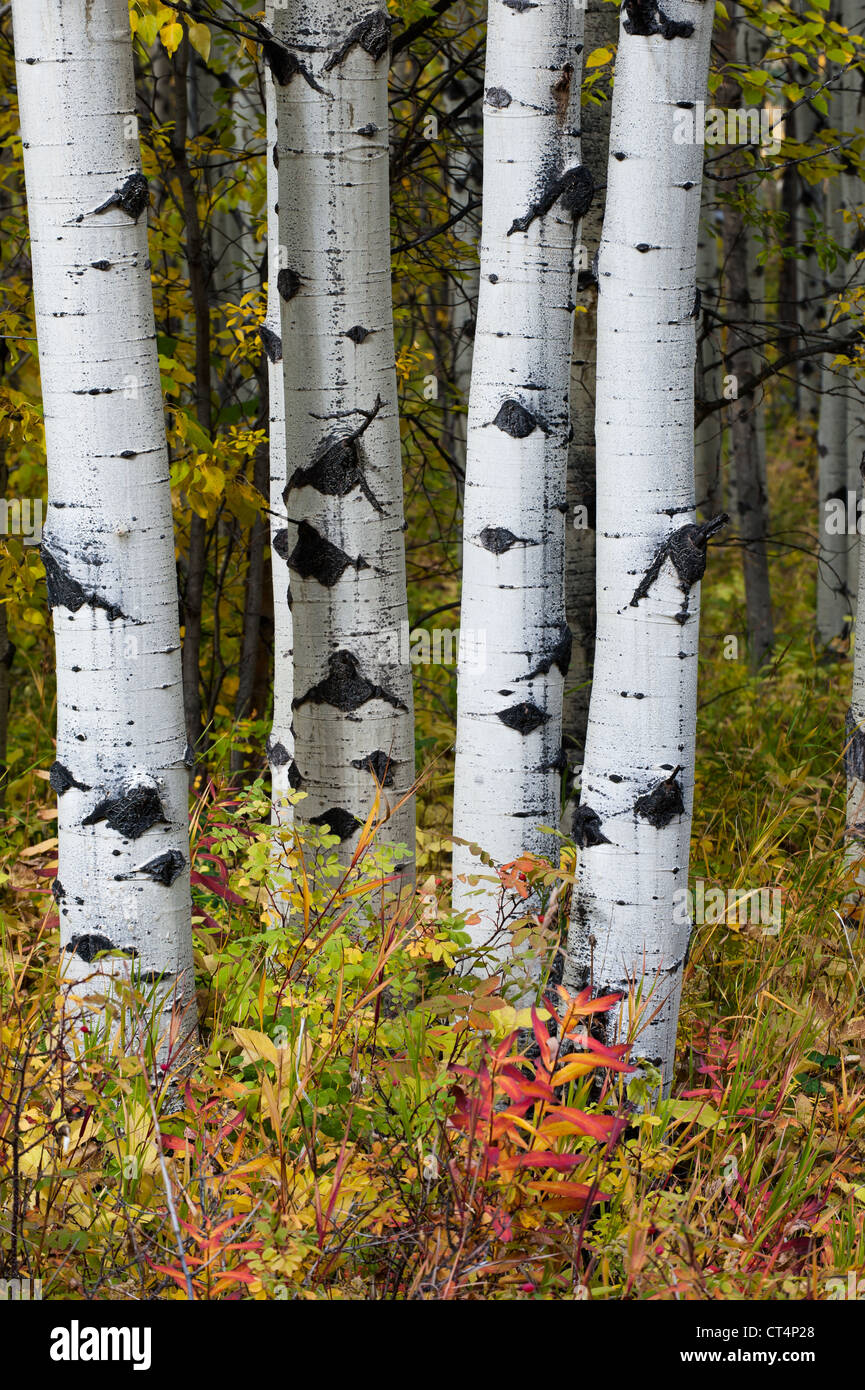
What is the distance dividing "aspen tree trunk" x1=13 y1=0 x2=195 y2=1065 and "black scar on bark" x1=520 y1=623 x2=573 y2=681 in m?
0.86

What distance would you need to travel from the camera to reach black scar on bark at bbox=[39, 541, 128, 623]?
229 cm

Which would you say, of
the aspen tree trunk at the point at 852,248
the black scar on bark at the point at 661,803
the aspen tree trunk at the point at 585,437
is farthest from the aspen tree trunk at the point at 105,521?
the aspen tree trunk at the point at 852,248

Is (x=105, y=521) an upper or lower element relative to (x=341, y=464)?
lower

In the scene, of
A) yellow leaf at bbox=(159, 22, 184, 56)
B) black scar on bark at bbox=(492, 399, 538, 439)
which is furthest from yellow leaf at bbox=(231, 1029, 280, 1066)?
yellow leaf at bbox=(159, 22, 184, 56)

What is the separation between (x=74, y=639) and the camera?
7.57 ft

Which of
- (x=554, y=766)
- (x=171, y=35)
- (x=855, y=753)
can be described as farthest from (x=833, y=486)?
(x=171, y=35)

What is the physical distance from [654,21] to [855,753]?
2.50 meters

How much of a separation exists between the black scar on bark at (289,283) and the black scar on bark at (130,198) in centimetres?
51

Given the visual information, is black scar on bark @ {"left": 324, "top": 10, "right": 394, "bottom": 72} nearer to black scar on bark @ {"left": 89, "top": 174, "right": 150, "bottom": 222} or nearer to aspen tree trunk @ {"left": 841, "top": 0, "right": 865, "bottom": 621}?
black scar on bark @ {"left": 89, "top": 174, "right": 150, "bottom": 222}

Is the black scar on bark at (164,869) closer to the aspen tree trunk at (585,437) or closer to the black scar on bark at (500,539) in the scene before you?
the black scar on bark at (500,539)

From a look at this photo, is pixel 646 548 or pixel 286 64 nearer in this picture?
pixel 646 548

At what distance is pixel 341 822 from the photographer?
2.82 metres

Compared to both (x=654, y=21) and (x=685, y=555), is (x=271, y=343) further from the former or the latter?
(x=685, y=555)
